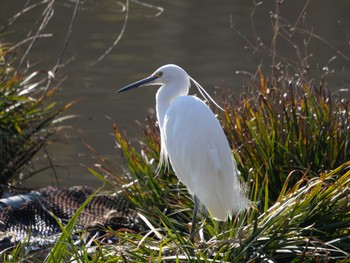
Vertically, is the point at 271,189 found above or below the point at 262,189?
below

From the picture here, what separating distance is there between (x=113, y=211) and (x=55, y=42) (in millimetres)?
7143

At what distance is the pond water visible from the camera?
866 cm

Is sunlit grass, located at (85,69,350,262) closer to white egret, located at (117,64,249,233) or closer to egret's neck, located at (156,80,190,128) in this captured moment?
white egret, located at (117,64,249,233)

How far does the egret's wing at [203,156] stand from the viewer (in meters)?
4.00

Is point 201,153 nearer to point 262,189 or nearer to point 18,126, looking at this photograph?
point 262,189

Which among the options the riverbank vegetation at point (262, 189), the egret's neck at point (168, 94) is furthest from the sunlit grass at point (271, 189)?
the egret's neck at point (168, 94)

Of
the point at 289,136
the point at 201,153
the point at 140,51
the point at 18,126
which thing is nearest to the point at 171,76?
the point at 201,153

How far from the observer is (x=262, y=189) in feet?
12.3

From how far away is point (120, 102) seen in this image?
9.41 m

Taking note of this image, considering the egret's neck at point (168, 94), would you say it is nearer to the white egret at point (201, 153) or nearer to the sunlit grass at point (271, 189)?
the white egret at point (201, 153)

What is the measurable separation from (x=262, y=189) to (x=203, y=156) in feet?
1.51

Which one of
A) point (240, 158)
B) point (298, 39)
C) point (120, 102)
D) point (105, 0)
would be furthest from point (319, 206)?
point (105, 0)

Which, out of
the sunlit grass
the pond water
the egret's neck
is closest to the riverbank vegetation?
the sunlit grass

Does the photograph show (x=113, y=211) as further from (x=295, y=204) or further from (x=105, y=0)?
(x=105, y=0)
